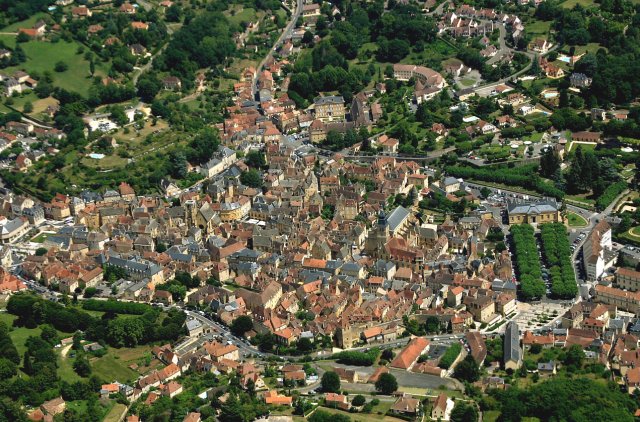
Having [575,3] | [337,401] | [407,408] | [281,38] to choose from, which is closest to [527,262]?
[407,408]

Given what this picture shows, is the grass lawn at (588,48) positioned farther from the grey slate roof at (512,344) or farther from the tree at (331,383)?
the tree at (331,383)

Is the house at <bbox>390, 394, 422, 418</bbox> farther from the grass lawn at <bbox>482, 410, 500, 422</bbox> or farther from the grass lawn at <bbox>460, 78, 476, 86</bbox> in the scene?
the grass lawn at <bbox>460, 78, 476, 86</bbox>

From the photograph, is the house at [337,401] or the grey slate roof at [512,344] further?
the grey slate roof at [512,344]

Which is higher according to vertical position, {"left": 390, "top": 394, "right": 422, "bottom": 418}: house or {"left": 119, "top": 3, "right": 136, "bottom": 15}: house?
{"left": 390, "top": 394, "right": 422, "bottom": 418}: house

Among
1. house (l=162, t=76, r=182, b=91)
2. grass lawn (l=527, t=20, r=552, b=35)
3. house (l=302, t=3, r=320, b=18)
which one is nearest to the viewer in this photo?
house (l=162, t=76, r=182, b=91)

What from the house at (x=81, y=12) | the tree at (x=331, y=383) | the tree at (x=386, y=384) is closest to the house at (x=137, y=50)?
the house at (x=81, y=12)

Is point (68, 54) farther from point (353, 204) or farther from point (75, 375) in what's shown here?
point (75, 375)

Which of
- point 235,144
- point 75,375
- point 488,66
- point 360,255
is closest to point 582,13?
point 488,66

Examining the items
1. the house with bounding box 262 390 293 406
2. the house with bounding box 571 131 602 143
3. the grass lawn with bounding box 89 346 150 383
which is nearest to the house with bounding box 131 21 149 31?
the house with bounding box 571 131 602 143
